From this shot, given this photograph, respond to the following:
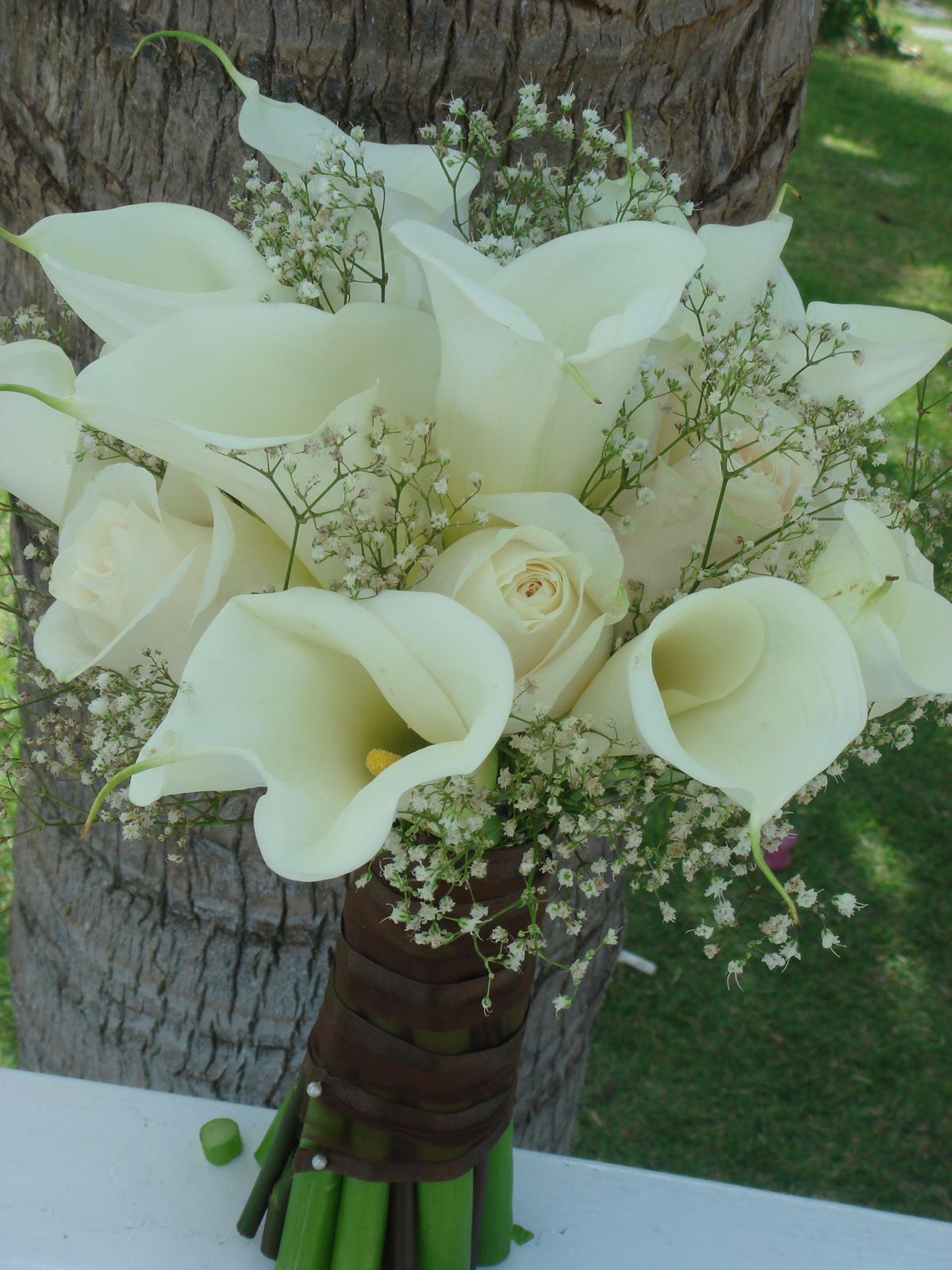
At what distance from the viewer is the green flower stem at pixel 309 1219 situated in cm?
94

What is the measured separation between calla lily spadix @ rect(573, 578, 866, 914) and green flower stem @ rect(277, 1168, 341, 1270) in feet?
1.51

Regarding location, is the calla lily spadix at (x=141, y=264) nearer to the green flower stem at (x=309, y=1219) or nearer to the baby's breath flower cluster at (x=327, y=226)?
the baby's breath flower cluster at (x=327, y=226)

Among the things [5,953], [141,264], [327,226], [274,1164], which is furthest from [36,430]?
[5,953]

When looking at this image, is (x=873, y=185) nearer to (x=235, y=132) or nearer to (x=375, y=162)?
(x=235, y=132)

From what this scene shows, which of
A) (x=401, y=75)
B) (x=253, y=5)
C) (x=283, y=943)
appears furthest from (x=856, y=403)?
(x=283, y=943)

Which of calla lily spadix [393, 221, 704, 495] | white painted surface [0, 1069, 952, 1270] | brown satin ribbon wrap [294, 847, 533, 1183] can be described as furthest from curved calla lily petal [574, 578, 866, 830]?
white painted surface [0, 1069, 952, 1270]

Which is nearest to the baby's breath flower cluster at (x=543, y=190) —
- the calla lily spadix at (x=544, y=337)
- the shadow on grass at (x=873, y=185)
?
the calla lily spadix at (x=544, y=337)

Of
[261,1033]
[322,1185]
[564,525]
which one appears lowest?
[261,1033]

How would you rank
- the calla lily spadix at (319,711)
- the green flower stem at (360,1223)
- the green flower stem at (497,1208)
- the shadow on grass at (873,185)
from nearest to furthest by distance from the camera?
the calla lily spadix at (319,711) → the green flower stem at (360,1223) → the green flower stem at (497,1208) → the shadow on grass at (873,185)

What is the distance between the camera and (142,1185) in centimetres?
108

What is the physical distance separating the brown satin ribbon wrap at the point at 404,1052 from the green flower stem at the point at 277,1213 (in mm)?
72

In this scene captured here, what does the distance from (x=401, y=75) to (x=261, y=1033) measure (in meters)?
0.98

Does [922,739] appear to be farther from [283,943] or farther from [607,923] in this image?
[283,943]

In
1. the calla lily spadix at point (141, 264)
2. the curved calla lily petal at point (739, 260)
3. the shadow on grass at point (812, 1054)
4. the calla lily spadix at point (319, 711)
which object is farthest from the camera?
the shadow on grass at point (812, 1054)
